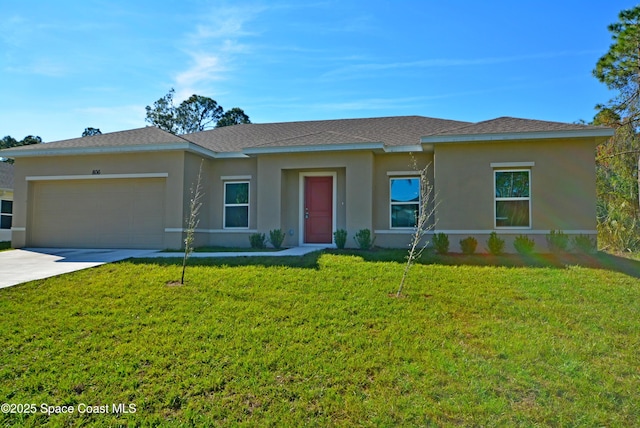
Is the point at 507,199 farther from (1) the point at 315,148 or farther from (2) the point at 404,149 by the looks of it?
(1) the point at 315,148

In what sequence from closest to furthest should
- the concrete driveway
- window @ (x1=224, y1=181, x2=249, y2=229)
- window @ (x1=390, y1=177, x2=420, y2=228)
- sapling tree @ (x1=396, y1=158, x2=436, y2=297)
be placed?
1. sapling tree @ (x1=396, y1=158, x2=436, y2=297)
2. the concrete driveway
3. window @ (x1=390, y1=177, x2=420, y2=228)
4. window @ (x1=224, y1=181, x2=249, y2=229)

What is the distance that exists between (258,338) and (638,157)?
16.0 m

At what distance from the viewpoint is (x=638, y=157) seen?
48.6 ft

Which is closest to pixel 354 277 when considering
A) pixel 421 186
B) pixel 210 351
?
pixel 210 351

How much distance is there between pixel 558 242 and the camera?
1045 centimetres

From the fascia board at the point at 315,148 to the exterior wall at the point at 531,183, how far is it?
194 cm

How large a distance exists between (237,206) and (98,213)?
4.45 m

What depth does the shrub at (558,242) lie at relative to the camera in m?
10.4

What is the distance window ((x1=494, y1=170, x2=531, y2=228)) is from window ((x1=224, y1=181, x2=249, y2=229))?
7792 mm

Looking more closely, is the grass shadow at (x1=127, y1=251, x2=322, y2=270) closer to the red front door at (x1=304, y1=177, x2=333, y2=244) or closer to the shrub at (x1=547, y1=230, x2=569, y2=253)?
the red front door at (x1=304, y1=177, x2=333, y2=244)

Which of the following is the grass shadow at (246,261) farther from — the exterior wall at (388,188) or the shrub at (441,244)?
the exterior wall at (388,188)

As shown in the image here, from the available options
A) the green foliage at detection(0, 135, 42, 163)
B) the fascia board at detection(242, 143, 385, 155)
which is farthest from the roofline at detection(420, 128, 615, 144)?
the green foliage at detection(0, 135, 42, 163)

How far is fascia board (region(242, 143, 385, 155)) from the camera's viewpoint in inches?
475

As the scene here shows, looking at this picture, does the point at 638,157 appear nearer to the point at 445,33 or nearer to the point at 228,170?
the point at 445,33
